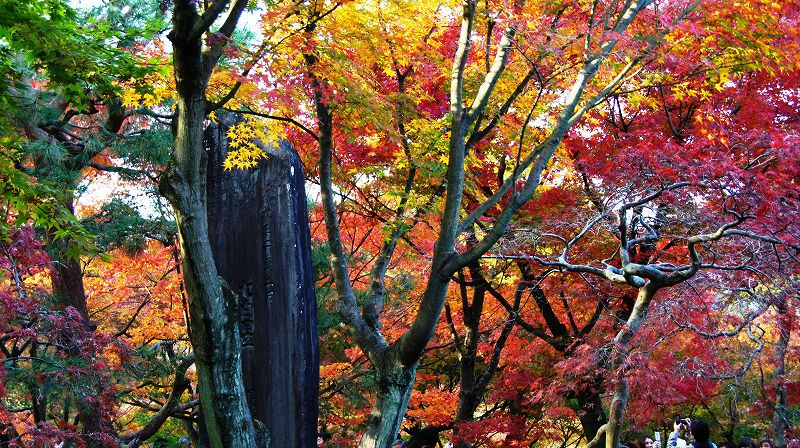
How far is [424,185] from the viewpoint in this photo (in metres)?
8.64

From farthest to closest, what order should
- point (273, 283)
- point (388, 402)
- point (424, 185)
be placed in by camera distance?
1. point (424, 185)
2. point (388, 402)
3. point (273, 283)

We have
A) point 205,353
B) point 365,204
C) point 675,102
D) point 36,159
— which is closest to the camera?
point 205,353

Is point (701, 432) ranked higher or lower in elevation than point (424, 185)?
lower

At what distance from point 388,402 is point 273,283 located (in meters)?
1.58

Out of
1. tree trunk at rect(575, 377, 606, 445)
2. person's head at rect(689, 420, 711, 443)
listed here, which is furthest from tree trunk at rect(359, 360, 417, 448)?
tree trunk at rect(575, 377, 606, 445)

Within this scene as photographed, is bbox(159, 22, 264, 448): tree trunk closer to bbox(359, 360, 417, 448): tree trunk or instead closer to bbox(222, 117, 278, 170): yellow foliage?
bbox(222, 117, 278, 170): yellow foliage

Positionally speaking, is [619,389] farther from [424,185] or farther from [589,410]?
[424,185]

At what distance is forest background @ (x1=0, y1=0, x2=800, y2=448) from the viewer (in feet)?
17.2

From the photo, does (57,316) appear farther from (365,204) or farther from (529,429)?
(529,429)

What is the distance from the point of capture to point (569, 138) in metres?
9.51

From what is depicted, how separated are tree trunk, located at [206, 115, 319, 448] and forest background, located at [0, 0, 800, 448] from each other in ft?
1.00

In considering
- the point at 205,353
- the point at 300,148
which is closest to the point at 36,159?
the point at 300,148

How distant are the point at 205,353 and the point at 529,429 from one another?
823 centimetres

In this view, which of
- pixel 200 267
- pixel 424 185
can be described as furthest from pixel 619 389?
pixel 200 267
